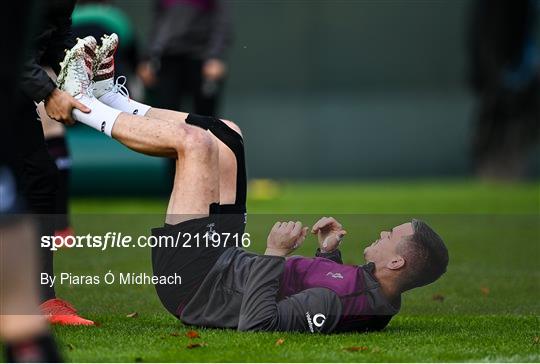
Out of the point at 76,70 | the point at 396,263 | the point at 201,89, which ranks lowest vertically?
the point at 396,263

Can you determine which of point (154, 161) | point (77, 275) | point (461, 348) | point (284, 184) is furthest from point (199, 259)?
point (284, 184)

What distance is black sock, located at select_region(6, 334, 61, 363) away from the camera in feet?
Answer: 10.2

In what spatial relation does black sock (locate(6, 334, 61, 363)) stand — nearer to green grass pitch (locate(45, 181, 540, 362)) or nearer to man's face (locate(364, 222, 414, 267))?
green grass pitch (locate(45, 181, 540, 362))

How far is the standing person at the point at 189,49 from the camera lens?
11.1 meters

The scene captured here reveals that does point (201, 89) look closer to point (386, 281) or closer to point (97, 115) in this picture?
point (97, 115)

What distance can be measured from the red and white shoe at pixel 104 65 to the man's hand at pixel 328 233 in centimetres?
106

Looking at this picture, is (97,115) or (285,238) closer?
(285,238)

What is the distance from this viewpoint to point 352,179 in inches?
750

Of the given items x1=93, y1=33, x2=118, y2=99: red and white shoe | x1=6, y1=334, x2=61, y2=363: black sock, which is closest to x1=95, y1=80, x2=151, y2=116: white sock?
x1=93, y1=33, x2=118, y2=99: red and white shoe

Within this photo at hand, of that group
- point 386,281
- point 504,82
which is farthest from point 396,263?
point 504,82

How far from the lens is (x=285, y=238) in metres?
4.89

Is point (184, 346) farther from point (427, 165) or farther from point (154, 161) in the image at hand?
point (427, 165)

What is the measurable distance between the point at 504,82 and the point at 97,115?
1364 centimetres

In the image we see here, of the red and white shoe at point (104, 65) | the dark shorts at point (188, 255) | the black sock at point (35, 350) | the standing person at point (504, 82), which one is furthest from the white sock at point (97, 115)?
the standing person at point (504, 82)
